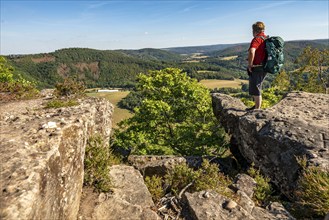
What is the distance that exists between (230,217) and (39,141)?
14.6 ft

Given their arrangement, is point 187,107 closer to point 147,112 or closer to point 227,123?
point 147,112

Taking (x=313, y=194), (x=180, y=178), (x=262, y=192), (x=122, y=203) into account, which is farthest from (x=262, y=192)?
(x=122, y=203)

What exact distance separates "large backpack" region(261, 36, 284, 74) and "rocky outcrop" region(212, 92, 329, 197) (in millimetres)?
1749

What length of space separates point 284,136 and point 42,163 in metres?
7.08

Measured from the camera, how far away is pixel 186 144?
58.6 ft

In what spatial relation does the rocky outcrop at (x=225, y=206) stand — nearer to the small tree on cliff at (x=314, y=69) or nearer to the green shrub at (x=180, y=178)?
the green shrub at (x=180, y=178)

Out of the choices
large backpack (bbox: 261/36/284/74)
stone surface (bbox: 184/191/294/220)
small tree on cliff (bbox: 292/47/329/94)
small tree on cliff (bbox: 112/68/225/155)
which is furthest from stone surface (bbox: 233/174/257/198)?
small tree on cliff (bbox: 292/47/329/94)

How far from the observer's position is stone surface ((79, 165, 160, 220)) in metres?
5.78

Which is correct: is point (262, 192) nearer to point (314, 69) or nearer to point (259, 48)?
point (259, 48)

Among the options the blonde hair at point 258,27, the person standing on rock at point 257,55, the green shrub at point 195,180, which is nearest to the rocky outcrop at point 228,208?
the green shrub at point 195,180

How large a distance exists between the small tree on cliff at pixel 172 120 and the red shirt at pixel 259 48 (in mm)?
7462

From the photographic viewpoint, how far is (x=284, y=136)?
809 centimetres

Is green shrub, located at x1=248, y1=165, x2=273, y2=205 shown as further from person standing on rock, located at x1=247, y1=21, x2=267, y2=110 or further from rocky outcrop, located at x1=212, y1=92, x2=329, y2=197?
person standing on rock, located at x1=247, y1=21, x2=267, y2=110

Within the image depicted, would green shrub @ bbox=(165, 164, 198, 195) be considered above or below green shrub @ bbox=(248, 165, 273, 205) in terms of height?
above
